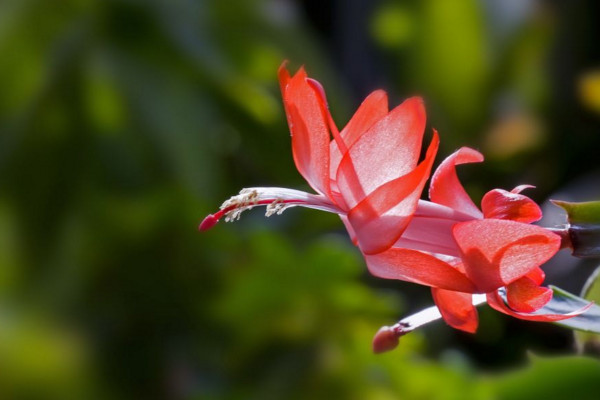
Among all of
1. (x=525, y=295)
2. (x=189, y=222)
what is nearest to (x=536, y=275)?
(x=525, y=295)

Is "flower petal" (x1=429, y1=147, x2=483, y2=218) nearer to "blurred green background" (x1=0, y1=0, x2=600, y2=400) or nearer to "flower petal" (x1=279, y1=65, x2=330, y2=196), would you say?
"flower petal" (x1=279, y1=65, x2=330, y2=196)

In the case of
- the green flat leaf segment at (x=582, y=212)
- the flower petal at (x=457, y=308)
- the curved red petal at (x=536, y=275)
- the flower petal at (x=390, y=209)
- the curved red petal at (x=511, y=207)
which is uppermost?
the flower petal at (x=390, y=209)

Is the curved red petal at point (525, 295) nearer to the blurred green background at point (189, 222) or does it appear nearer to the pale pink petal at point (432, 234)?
the pale pink petal at point (432, 234)

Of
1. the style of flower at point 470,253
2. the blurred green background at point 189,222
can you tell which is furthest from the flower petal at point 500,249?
the blurred green background at point 189,222

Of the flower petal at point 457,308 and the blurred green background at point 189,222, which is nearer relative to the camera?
the flower petal at point 457,308

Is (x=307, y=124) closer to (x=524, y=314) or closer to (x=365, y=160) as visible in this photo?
(x=365, y=160)

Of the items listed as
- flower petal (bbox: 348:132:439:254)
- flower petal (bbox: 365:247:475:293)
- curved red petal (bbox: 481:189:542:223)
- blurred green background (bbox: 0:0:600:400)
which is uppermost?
flower petal (bbox: 348:132:439:254)

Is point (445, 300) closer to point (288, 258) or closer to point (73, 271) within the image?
point (288, 258)

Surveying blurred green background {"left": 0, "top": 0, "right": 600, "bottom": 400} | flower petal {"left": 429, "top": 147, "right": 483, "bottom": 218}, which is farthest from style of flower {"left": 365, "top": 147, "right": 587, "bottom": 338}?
blurred green background {"left": 0, "top": 0, "right": 600, "bottom": 400}
